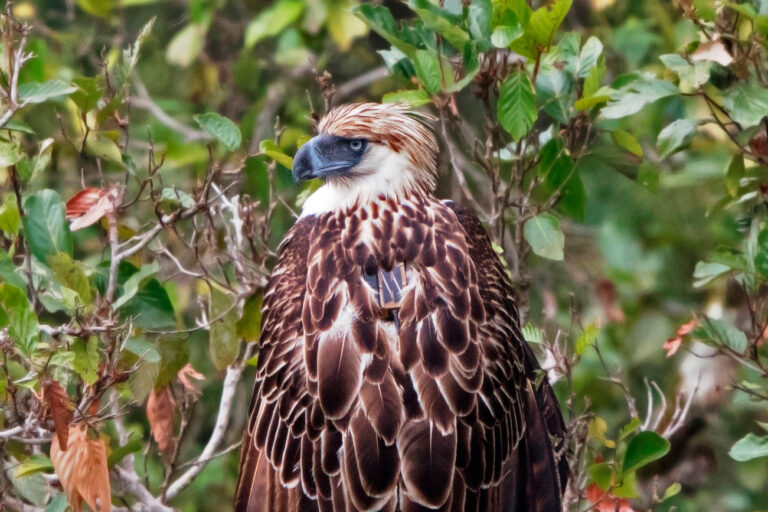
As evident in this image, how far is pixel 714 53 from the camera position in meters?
4.18

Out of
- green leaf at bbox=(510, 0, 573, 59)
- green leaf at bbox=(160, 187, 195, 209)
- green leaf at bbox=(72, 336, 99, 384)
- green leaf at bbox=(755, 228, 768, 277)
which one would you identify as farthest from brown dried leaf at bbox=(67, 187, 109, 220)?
green leaf at bbox=(755, 228, 768, 277)

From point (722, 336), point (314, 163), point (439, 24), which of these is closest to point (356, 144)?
point (314, 163)

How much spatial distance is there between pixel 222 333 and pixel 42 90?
3.47ft

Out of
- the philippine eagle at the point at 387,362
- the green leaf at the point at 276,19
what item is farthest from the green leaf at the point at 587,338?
the green leaf at the point at 276,19

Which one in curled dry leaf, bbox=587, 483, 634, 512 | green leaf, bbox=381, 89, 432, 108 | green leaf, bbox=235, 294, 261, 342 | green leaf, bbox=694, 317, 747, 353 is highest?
green leaf, bbox=381, 89, 432, 108

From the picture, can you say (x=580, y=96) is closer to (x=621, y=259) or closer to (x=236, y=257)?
(x=236, y=257)

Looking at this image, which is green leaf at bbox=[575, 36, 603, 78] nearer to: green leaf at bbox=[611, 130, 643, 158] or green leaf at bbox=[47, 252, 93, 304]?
green leaf at bbox=[611, 130, 643, 158]

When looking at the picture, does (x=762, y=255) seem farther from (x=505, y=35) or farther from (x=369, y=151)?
(x=369, y=151)

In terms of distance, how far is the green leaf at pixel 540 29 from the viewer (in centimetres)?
398

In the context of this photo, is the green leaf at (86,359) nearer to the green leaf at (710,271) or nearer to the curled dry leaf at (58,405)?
the curled dry leaf at (58,405)

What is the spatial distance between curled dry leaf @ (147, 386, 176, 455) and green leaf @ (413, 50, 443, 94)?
143 centimetres

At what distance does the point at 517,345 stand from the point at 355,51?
3.74 meters

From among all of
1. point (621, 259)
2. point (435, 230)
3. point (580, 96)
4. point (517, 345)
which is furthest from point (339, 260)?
point (621, 259)

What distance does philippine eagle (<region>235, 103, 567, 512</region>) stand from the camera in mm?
3754
